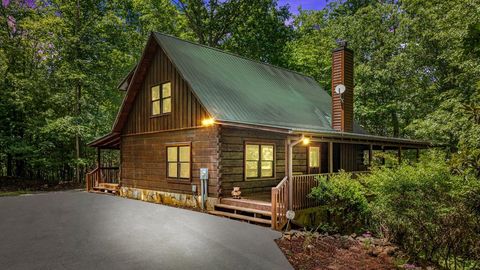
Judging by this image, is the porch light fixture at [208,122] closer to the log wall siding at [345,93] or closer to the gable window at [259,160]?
the gable window at [259,160]

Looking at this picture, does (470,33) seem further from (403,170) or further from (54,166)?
(54,166)

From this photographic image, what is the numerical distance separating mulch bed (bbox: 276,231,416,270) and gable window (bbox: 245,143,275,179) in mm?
5292

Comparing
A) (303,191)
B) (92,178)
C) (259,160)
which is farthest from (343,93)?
(92,178)

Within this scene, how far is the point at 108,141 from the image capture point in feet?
63.2

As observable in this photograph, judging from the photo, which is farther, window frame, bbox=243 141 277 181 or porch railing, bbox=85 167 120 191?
porch railing, bbox=85 167 120 191

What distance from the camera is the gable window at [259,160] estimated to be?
1397 centimetres

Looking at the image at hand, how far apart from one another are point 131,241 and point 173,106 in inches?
302

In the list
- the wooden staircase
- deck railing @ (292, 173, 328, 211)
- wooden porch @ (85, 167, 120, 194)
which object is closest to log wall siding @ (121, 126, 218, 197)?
the wooden staircase

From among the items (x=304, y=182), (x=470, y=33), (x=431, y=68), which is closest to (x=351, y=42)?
(x=431, y=68)

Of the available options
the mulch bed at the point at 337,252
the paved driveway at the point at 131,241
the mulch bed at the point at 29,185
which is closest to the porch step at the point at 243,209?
the paved driveway at the point at 131,241

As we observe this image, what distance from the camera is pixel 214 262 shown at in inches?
267

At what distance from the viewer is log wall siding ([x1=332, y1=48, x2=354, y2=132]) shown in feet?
55.7

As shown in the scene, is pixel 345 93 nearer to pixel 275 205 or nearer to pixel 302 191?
pixel 302 191

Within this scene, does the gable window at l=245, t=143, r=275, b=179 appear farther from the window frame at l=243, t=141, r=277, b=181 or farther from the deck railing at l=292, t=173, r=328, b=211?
the deck railing at l=292, t=173, r=328, b=211
